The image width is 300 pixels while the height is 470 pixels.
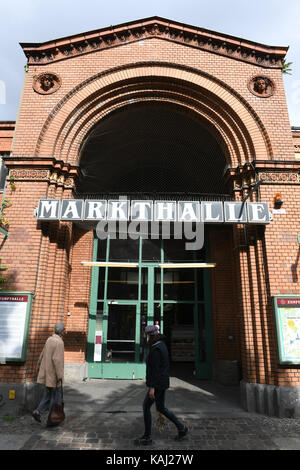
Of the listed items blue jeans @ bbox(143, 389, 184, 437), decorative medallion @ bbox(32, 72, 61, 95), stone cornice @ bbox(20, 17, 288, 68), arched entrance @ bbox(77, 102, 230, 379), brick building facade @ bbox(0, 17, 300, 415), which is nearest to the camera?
blue jeans @ bbox(143, 389, 184, 437)

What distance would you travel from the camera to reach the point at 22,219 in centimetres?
616

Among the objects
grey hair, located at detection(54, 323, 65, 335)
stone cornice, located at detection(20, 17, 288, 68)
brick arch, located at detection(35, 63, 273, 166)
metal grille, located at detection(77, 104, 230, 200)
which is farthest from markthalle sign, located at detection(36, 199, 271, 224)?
stone cornice, located at detection(20, 17, 288, 68)

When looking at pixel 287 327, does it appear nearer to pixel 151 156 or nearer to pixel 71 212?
pixel 71 212

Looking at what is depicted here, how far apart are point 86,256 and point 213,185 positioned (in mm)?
4747

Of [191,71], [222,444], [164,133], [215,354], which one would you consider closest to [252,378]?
[222,444]

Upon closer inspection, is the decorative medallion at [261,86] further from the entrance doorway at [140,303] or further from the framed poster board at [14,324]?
the framed poster board at [14,324]

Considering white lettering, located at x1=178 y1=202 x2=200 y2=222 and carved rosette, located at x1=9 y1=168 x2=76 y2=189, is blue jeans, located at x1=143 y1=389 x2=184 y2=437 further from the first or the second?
carved rosette, located at x1=9 y1=168 x2=76 y2=189

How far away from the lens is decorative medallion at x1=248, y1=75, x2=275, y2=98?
7109mm

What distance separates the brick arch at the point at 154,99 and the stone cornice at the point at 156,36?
97 centimetres

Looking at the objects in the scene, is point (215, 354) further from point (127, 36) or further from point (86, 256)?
point (127, 36)

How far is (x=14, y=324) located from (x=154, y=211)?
3.57 m

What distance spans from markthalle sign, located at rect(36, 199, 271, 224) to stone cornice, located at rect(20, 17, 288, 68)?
4208 mm

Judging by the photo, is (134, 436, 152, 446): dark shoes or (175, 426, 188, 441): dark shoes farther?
(175, 426, 188, 441): dark shoes

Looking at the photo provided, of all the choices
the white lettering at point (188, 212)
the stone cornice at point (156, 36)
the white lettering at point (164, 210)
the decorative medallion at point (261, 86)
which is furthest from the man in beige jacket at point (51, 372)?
the decorative medallion at point (261, 86)
